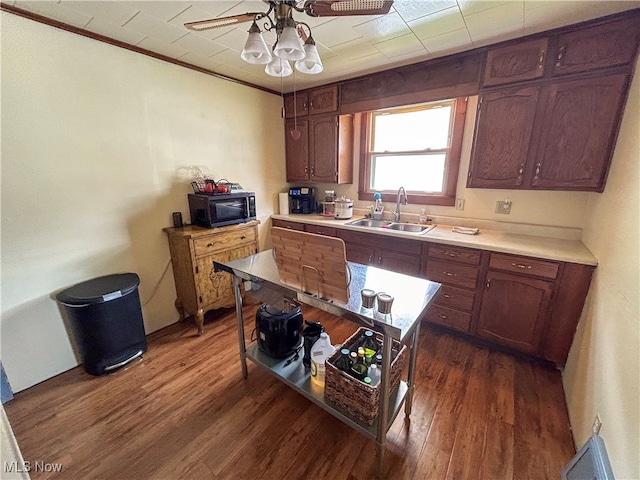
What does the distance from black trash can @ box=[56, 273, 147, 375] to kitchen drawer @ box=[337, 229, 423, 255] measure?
1.87m

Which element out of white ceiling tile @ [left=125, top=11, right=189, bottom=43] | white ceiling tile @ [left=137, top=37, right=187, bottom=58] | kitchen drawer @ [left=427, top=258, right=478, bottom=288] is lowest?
kitchen drawer @ [left=427, top=258, right=478, bottom=288]

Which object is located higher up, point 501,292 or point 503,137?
point 503,137

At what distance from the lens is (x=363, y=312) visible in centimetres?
111

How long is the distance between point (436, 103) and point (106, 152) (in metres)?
2.86

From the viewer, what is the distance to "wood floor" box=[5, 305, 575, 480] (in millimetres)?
1308

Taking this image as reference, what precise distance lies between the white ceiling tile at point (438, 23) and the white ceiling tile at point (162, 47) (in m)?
1.77

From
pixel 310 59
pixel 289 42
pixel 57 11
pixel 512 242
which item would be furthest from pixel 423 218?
pixel 57 11

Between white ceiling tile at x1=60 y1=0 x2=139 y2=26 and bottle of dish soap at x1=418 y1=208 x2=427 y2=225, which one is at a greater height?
white ceiling tile at x1=60 y1=0 x2=139 y2=26

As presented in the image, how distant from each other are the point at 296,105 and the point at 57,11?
80.5 inches

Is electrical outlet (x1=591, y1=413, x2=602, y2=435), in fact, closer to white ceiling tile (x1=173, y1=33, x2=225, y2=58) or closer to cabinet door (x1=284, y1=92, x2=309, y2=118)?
white ceiling tile (x1=173, y1=33, x2=225, y2=58)

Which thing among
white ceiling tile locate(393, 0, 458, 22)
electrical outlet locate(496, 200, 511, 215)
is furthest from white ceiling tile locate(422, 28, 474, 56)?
electrical outlet locate(496, 200, 511, 215)

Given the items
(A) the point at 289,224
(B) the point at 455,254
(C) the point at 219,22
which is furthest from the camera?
(A) the point at 289,224

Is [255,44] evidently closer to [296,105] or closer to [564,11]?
[564,11]

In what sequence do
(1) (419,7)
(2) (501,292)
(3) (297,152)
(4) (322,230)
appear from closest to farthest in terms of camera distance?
(1) (419,7), (2) (501,292), (4) (322,230), (3) (297,152)
